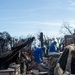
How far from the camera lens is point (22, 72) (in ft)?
55.5

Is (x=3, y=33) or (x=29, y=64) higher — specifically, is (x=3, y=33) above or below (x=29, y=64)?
above

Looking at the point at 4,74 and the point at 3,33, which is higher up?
the point at 3,33

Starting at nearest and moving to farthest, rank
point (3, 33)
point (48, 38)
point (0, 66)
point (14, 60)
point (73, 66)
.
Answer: point (73, 66) → point (0, 66) → point (14, 60) → point (3, 33) → point (48, 38)

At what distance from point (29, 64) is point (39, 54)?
133 inches

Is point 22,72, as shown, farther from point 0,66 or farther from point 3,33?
point 3,33

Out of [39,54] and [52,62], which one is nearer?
[52,62]

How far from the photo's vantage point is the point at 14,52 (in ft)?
52.6

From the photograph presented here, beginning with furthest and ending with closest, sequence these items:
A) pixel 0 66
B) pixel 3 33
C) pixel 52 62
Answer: pixel 3 33 → pixel 0 66 → pixel 52 62

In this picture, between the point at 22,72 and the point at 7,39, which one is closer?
the point at 22,72

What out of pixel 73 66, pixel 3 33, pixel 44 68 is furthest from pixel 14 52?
pixel 3 33

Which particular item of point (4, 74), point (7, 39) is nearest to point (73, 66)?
point (4, 74)

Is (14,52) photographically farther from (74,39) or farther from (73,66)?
(73,66)

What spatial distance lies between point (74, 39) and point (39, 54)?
2941 mm

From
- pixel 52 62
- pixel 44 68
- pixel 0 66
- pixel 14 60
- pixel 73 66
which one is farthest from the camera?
pixel 44 68
